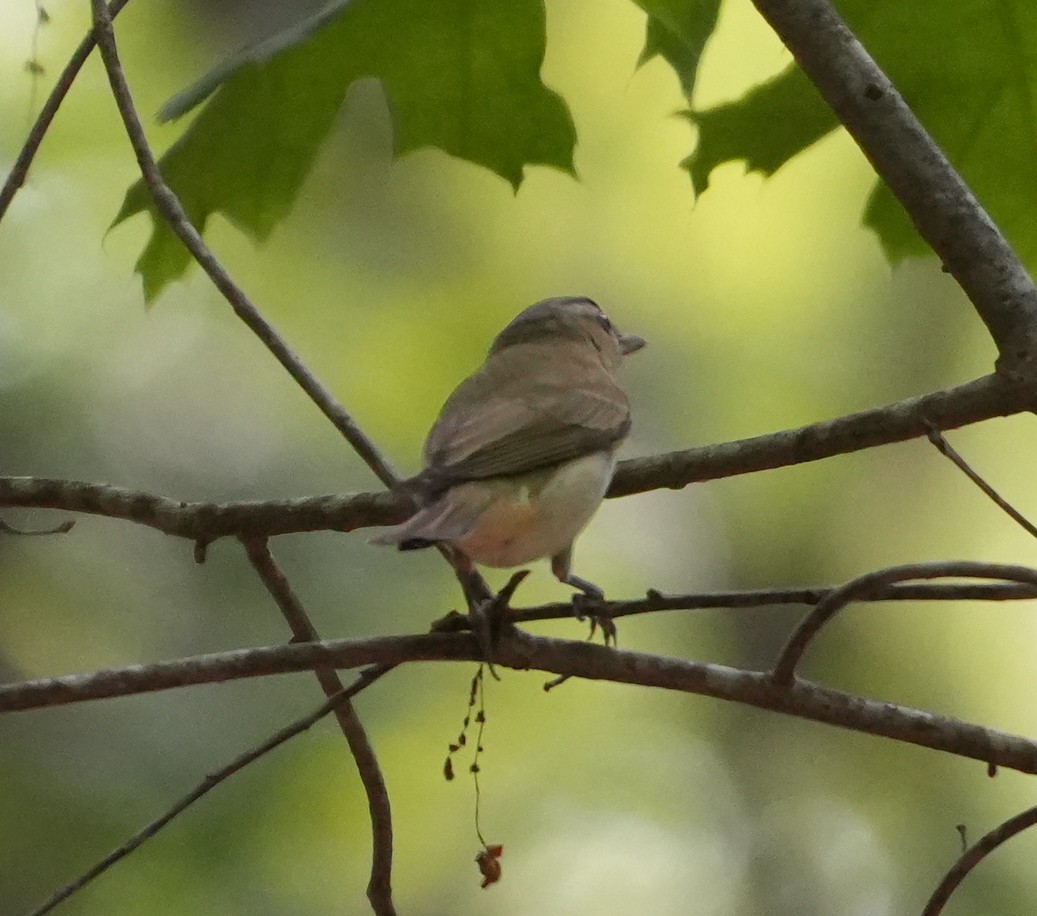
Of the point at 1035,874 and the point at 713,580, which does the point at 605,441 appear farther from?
the point at 1035,874

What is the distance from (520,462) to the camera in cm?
144

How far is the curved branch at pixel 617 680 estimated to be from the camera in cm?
94

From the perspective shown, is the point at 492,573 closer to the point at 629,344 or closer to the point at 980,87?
the point at 629,344

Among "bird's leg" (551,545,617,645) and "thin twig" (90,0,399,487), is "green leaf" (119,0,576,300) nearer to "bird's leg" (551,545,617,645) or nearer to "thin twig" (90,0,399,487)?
"thin twig" (90,0,399,487)

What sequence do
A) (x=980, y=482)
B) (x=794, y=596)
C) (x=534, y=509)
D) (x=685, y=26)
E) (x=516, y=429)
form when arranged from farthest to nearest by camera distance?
(x=516, y=429), (x=534, y=509), (x=685, y=26), (x=794, y=596), (x=980, y=482)

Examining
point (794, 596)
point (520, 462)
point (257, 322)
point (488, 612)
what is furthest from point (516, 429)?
point (794, 596)

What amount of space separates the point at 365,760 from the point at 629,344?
1011 mm

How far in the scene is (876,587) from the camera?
3.08 feet

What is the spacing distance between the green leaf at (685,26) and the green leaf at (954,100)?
0.27 feet

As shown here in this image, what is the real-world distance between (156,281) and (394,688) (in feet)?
3.62

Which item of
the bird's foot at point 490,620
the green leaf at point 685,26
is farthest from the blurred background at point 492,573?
the bird's foot at point 490,620

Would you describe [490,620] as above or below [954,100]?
below

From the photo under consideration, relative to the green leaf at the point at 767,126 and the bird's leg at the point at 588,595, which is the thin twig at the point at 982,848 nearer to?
the bird's leg at the point at 588,595

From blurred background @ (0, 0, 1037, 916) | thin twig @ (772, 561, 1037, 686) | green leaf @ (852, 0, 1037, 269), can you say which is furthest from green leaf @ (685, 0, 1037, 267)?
blurred background @ (0, 0, 1037, 916)
